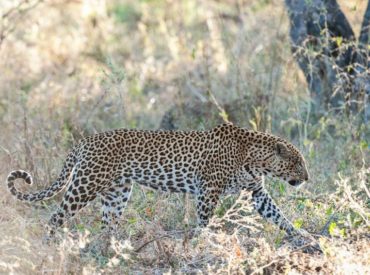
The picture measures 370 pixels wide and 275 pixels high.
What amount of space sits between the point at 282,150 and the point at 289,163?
15 centimetres

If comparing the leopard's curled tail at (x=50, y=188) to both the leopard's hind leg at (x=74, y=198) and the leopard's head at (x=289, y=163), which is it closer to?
the leopard's hind leg at (x=74, y=198)

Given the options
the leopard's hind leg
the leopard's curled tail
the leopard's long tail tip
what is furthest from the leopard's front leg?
the leopard's long tail tip

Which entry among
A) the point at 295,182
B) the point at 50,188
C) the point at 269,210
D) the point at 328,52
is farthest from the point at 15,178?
the point at 328,52

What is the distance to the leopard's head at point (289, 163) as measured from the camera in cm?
924

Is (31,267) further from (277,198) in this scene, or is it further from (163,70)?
(163,70)

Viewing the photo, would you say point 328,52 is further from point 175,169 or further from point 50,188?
point 50,188

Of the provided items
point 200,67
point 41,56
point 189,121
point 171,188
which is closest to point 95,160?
point 171,188

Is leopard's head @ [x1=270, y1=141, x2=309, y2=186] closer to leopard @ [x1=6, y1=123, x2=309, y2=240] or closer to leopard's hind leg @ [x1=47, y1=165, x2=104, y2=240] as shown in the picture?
leopard @ [x1=6, y1=123, x2=309, y2=240]

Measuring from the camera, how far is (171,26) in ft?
55.3

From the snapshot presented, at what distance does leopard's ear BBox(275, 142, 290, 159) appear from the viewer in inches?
363

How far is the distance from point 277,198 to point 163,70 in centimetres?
645

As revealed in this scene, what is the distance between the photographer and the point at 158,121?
1379 centimetres

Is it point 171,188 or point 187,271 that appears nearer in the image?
point 187,271

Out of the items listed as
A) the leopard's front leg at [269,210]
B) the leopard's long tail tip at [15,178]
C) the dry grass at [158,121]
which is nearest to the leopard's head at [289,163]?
the dry grass at [158,121]
